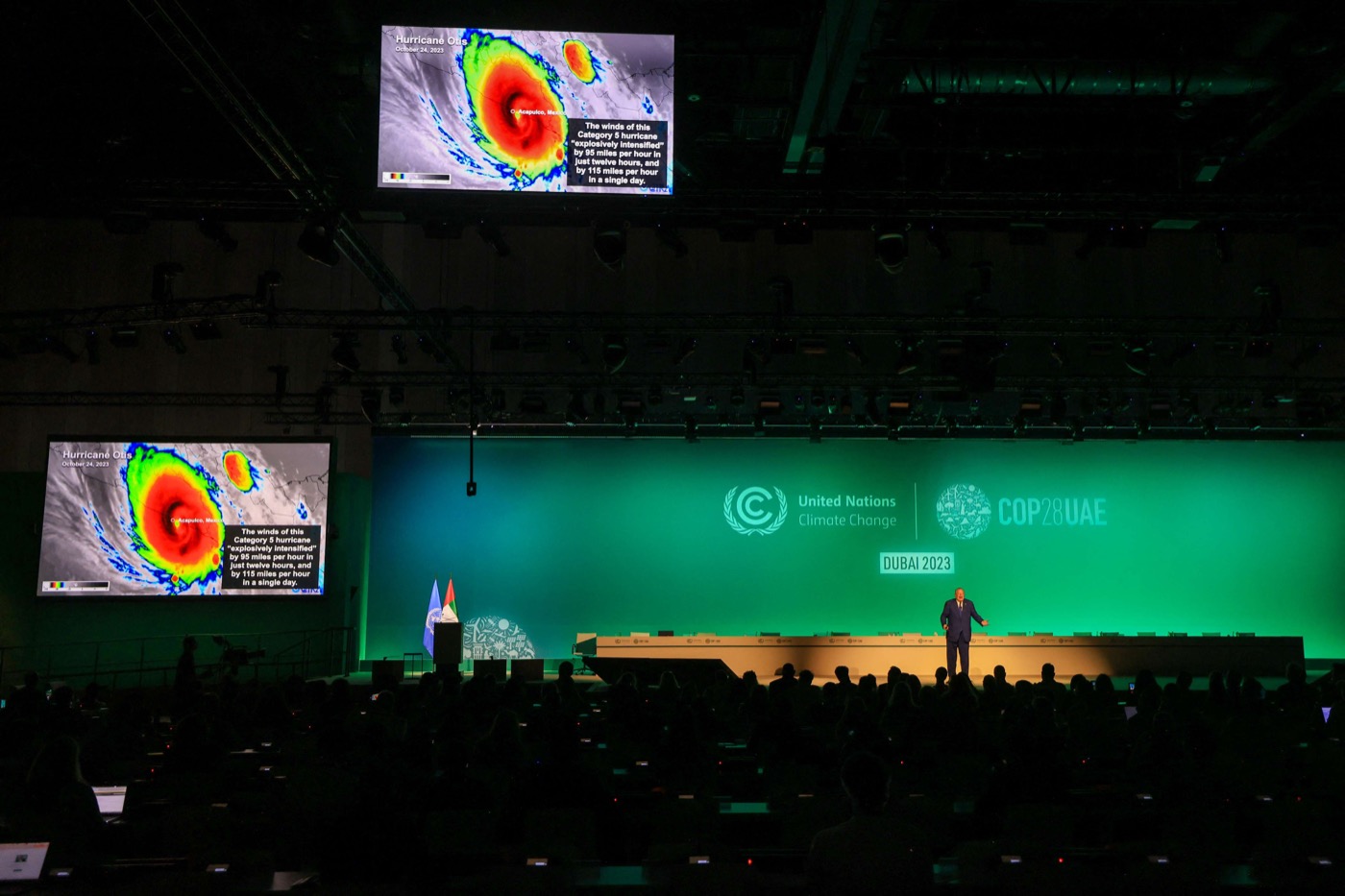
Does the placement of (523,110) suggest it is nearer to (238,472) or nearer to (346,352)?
(346,352)

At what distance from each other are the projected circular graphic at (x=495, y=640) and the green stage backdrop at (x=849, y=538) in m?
0.04

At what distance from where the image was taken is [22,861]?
12.2ft

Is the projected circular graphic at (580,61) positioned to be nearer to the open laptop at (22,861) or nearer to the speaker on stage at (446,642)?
the open laptop at (22,861)

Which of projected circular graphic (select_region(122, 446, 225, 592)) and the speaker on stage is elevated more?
projected circular graphic (select_region(122, 446, 225, 592))

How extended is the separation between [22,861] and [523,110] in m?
5.73

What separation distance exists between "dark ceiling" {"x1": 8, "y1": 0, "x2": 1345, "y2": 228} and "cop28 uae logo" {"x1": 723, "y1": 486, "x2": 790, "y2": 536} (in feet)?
28.6

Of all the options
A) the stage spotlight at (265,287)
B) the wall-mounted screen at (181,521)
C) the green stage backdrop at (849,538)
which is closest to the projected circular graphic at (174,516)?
the wall-mounted screen at (181,521)

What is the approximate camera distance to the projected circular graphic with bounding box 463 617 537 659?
1914 cm

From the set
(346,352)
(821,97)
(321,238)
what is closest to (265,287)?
(346,352)

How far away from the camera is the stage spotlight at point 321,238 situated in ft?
31.2

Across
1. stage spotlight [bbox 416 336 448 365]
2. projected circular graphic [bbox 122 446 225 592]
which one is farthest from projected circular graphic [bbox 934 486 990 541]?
projected circular graphic [bbox 122 446 225 592]

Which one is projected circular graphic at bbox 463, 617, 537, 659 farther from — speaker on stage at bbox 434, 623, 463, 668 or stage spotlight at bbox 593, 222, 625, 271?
stage spotlight at bbox 593, 222, 625, 271

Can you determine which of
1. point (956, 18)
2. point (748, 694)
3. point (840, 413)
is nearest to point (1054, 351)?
point (840, 413)

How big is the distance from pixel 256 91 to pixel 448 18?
8.74 feet
